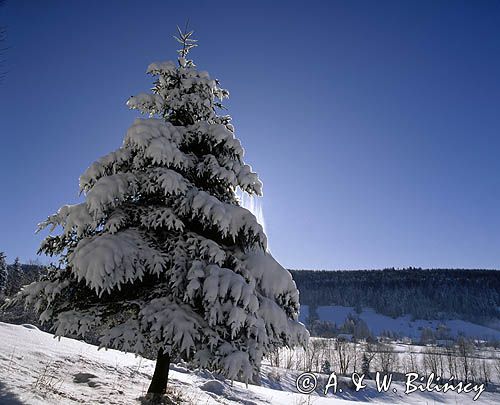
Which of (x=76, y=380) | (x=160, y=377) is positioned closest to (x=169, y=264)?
(x=160, y=377)

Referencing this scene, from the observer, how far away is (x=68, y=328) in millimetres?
6859

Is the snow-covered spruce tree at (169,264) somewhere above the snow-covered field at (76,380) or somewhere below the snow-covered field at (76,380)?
above

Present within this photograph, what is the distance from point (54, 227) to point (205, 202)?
3336 millimetres

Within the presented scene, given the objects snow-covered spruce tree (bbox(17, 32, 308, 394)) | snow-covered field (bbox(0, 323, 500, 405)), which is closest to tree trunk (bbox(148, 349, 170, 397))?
snow-covered spruce tree (bbox(17, 32, 308, 394))

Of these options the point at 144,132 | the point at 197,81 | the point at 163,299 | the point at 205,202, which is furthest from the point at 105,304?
the point at 197,81

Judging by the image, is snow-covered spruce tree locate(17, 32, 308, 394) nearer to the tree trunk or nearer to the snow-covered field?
the tree trunk

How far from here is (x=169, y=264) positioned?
7.84 metres

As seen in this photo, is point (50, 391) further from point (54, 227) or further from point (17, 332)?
point (17, 332)

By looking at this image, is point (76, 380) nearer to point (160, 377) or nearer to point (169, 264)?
point (160, 377)

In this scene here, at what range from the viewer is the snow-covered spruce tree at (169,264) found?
6820 millimetres

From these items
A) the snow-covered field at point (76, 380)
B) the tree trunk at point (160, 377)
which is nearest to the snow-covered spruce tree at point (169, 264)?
the tree trunk at point (160, 377)

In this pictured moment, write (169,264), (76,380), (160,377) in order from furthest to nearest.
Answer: (76,380) → (160,377) → (169,264)

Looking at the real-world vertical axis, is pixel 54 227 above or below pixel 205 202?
below

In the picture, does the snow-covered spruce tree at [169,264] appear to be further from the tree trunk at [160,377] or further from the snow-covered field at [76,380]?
the snow-covered field at [76,380]
